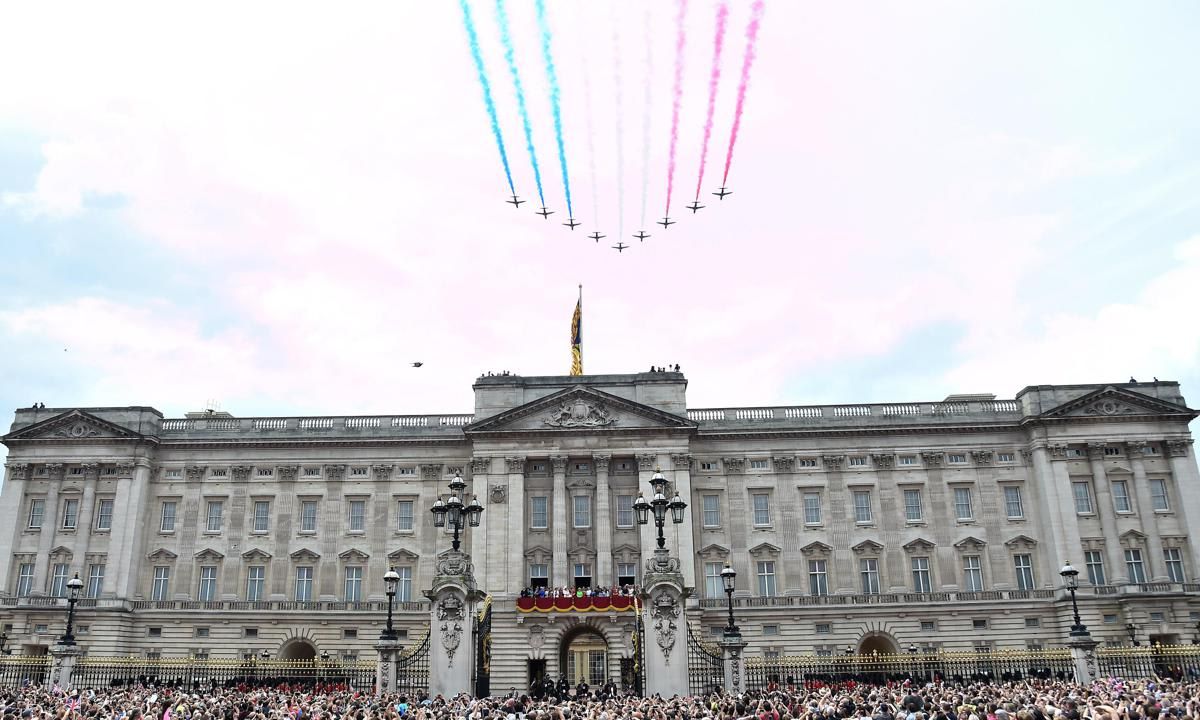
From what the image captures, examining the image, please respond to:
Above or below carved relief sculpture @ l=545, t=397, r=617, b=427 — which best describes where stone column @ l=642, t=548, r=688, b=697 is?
below

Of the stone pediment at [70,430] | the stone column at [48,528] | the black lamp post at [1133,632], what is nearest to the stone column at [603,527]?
the black lamp post at [1133,632]

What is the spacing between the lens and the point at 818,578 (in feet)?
197

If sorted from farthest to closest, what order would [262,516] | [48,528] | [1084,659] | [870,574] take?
[262,516] → [48,528] → [870,574] → [1084,659]

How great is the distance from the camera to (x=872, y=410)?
2534 inches

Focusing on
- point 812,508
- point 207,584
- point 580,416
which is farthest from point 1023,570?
point 207,584

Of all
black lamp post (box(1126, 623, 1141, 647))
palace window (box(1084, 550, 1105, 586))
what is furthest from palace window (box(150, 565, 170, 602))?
black lamp post (box(1126, 623, 1141, 647))

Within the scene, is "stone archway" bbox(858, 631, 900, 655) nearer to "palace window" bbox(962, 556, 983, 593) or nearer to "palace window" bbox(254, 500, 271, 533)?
"palace window" bbox(962, 556, 983, 593)

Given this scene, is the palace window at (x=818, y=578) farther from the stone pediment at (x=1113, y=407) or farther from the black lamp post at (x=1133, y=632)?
the black lamp post at (x=1133, y=632)

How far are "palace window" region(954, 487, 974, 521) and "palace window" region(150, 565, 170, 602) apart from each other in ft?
168

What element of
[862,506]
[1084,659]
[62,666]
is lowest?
[1084,659]

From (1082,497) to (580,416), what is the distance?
3243cm

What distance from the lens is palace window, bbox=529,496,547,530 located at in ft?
201

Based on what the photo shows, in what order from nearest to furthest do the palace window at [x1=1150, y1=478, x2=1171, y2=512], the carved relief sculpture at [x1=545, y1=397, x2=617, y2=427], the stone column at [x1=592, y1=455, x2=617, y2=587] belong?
the stone column at [x1=592, y1=455, x2=617, y2=587] < the palace window at [x1=1150, y1=478, x2=1171, y2=512] < the carved relief sculpture at [x1=545, y1=397, x2=617, y2=427]

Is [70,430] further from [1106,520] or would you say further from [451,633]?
[1106,520]
